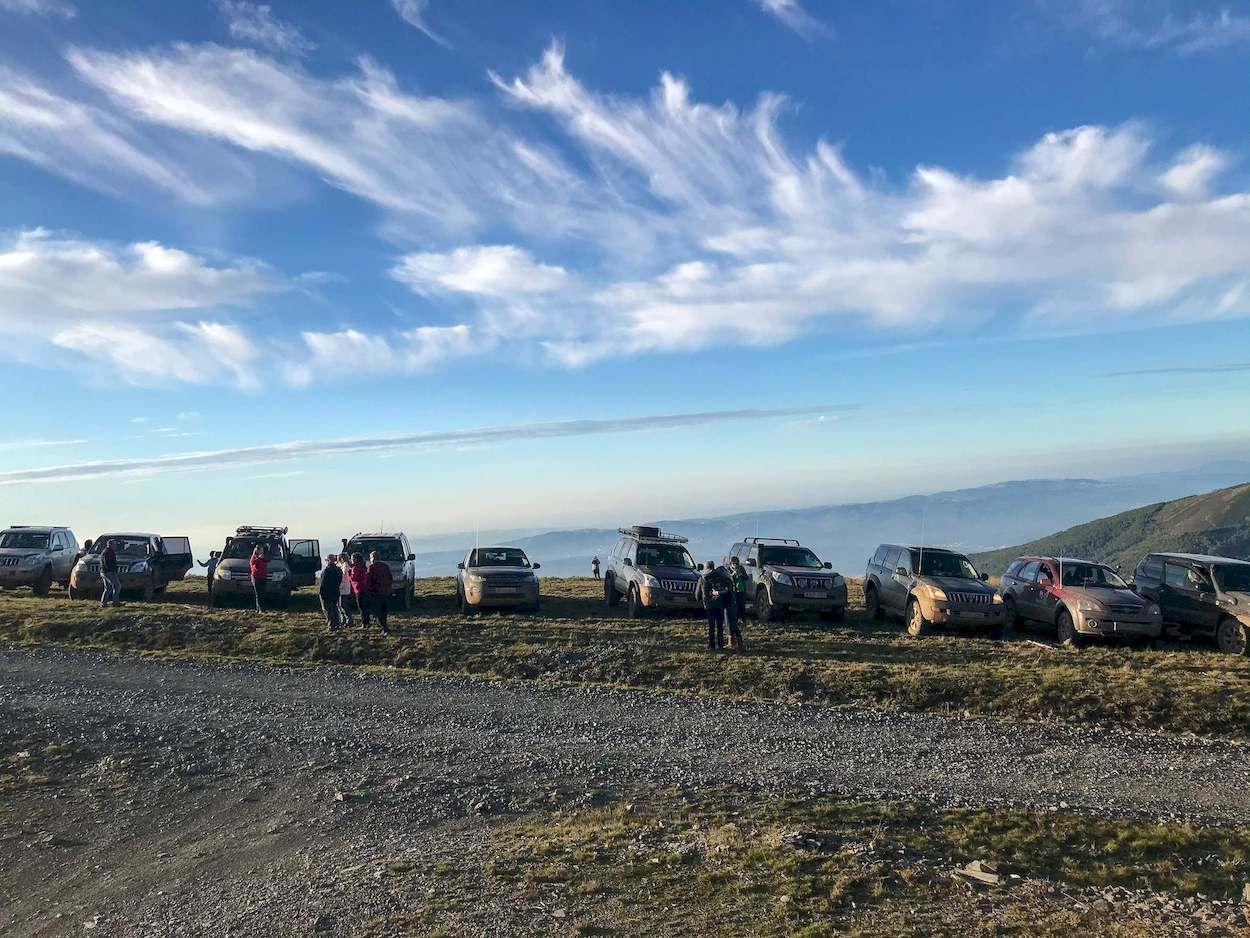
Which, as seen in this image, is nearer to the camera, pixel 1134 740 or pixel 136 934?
pixel 136 934

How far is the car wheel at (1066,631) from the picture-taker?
56.0 ft

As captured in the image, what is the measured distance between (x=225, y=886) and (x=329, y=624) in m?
12.9

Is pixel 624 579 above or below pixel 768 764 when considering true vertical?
above

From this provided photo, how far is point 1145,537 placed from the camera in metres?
123

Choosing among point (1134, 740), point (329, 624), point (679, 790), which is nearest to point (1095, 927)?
point (679, 790)

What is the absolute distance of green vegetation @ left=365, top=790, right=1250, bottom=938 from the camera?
5664mm

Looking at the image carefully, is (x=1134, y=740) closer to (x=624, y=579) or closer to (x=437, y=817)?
(x=437, y=817)

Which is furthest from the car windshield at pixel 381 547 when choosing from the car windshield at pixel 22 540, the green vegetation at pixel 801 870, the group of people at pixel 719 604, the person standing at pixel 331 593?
the green vegetation at pixel 801 870

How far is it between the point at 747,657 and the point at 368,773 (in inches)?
297

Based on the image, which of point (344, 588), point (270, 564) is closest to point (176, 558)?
point (270, 564)

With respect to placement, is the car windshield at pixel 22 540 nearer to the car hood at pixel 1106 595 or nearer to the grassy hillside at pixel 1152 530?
the car hood at pixel 1106 595

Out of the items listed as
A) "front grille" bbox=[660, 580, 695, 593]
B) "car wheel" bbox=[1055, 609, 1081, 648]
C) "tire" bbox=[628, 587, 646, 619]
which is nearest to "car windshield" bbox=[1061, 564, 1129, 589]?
"car wheel" bbox=[1055, 609, 1081, 648]

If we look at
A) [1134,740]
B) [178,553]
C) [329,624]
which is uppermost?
[178,553]

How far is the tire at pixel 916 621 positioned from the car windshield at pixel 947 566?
0.81 metres
